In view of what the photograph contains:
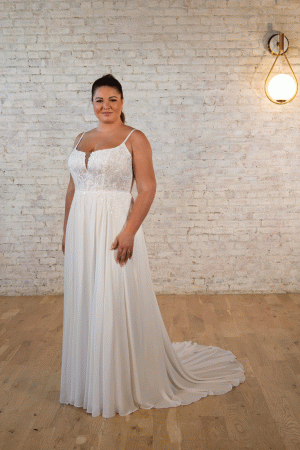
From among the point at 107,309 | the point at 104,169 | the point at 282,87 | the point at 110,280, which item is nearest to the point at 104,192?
the point at 104,169

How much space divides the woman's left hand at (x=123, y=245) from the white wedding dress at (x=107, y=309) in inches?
1.0

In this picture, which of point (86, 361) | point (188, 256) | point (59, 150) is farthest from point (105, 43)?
point (86, 361)

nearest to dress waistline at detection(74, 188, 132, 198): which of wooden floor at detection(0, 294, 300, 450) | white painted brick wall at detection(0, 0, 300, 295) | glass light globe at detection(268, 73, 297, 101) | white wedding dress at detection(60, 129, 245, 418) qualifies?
white wedding dress at detection(60, 129, 245, 418)

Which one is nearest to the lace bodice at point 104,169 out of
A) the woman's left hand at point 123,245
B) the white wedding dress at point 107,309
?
the white wedding dress at point 107,309

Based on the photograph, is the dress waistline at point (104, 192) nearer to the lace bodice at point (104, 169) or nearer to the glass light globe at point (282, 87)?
the lace bodice at point (104, 169)

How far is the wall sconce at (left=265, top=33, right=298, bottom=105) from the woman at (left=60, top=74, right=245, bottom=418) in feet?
8.35

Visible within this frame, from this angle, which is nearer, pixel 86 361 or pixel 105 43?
pixel 86 361

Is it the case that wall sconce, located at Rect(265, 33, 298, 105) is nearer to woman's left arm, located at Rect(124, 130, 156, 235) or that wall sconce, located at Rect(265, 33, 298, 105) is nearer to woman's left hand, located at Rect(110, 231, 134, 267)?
woman's left arm, located at Rect(124, 130, 156, 235)

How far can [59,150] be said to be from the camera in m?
4.89

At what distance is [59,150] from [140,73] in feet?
3.29

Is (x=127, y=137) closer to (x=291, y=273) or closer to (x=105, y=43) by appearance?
(x=105, y=43)

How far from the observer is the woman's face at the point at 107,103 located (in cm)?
252

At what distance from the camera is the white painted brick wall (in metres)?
4.76

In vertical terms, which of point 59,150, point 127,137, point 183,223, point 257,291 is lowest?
point 257,291
